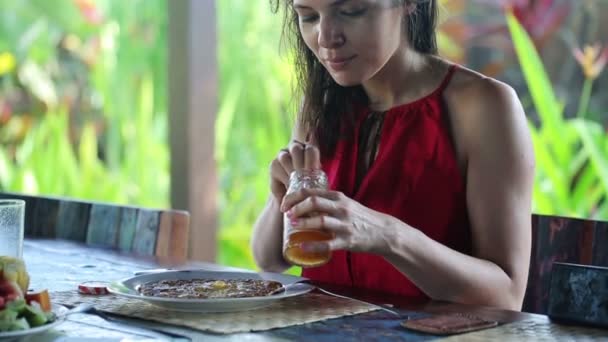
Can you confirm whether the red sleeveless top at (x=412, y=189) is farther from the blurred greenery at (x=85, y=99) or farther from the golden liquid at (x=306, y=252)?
the blurred greenery at (x=85, y=99)

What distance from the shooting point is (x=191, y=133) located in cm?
342

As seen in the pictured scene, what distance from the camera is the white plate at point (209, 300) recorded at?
1.59m

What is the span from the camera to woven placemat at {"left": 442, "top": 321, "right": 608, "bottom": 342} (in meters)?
1.46

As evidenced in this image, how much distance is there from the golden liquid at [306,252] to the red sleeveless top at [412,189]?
1.29 feet

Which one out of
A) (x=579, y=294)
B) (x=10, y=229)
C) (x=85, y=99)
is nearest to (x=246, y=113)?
(x=85, y=99)

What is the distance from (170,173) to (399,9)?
1.59m

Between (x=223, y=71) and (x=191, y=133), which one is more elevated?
(x=223, y=71)

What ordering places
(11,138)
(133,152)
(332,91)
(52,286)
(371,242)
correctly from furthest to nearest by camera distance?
(11,138) → (133,152) → (332,91) → (52,286) → (371,242)

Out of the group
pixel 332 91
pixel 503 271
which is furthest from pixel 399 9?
pixel 503 271

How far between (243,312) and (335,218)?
193 millimetres

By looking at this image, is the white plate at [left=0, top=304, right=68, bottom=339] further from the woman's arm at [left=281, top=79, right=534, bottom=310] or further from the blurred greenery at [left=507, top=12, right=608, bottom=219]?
the blurred greenery at [left=507, top=12, right=608, bottom=219]

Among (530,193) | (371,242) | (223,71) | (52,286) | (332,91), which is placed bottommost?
(52,286)

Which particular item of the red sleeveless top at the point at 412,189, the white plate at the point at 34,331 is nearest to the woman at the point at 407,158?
the red sleeveless top at the point at 412,189

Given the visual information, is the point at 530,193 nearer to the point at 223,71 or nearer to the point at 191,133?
the point at 191,133
